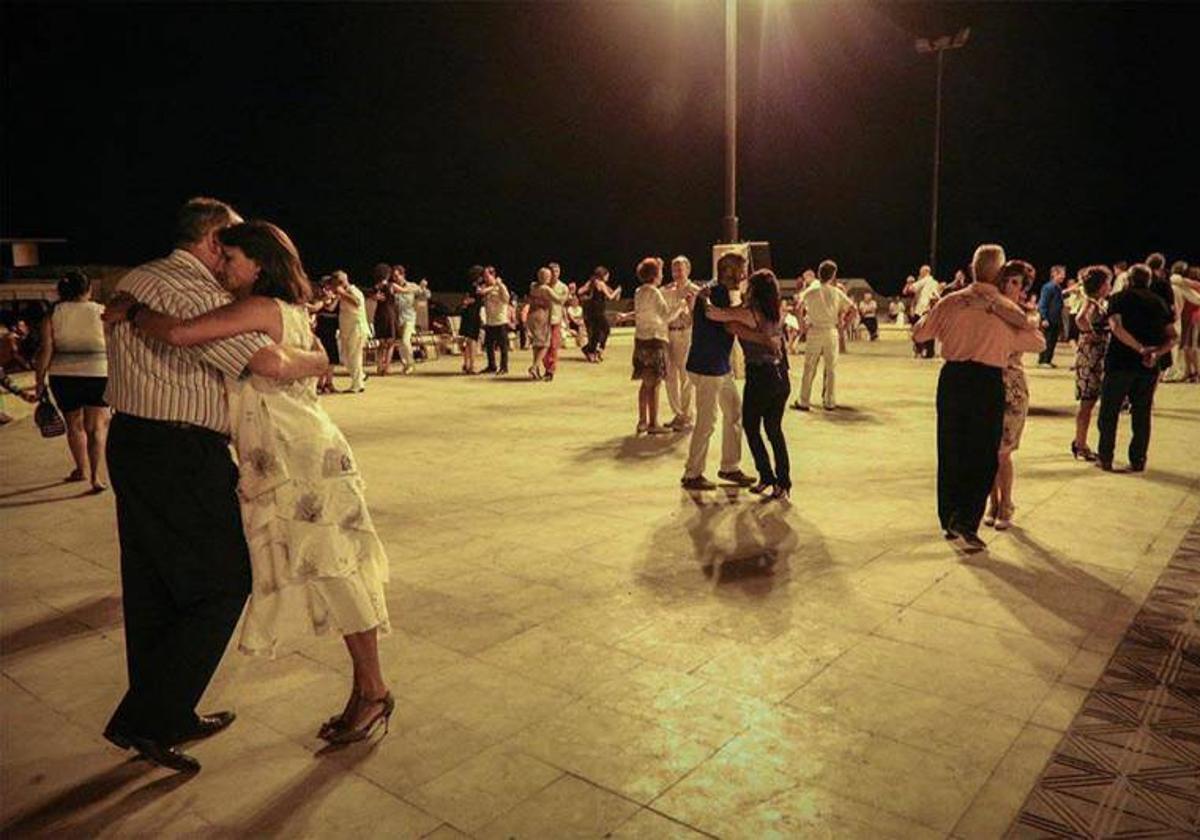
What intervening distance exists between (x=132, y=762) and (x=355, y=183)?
34.9 m

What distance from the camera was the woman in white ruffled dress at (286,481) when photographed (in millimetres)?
3037

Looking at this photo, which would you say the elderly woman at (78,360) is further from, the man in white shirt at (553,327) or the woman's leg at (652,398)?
the man in white shirt at (553,327)

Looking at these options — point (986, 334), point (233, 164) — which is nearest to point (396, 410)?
point (986, 334)

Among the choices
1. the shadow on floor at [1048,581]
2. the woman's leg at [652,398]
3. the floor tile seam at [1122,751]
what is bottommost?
the floor tile seam at [1122,751]

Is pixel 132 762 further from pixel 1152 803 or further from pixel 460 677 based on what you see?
pixel 1152 803

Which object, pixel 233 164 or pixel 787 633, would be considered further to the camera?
pixel 233 164

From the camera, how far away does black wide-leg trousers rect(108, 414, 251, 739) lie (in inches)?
121

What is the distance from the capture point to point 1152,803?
2871 mm

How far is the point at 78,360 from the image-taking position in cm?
684

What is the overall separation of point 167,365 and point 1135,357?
7261 millimetres

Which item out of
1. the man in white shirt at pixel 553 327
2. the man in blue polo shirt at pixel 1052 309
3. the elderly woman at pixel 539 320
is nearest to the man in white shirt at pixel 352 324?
the elderly woman at pixel 539 320

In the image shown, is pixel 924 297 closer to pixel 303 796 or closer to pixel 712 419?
pixel 712 419

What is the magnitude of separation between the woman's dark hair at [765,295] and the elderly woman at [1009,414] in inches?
60.7

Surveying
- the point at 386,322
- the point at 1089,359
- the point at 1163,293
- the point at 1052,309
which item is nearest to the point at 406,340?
the point at 386,322
